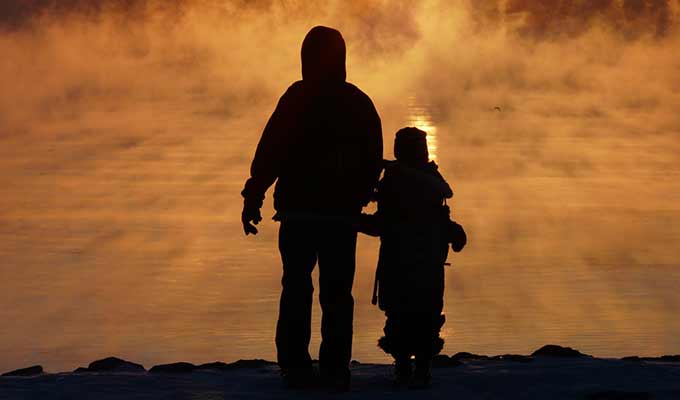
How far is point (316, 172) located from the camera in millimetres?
11781

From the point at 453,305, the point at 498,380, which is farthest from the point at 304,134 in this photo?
the point at 453,305

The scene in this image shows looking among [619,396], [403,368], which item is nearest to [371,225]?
[403,368]

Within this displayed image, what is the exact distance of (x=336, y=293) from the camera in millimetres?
11812

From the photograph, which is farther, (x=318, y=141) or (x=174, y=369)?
(x=174, y=369)

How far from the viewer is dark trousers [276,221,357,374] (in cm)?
1175

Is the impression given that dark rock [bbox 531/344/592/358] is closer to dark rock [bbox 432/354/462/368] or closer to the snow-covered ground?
the snow-covered ground

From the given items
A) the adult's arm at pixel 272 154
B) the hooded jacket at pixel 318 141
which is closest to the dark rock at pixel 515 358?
the hooded jacket at pixel 318 141

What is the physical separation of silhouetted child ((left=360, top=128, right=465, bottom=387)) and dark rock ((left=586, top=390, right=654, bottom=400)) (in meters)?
1.19

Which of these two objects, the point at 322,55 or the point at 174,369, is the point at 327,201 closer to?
the point at 322,55

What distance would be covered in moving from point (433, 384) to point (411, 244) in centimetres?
95

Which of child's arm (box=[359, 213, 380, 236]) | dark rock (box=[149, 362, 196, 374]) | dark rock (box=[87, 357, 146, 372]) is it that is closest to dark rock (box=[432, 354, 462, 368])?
child's arm (box=[359, 213, 380, 236])

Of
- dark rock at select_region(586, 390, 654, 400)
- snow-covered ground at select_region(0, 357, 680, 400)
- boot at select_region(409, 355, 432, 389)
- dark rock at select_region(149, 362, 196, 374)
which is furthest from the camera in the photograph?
dark rock at select_region(149, 362, 196, 374)

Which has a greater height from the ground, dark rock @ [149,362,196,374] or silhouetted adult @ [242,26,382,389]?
silhouetted adult @ [242,26,382,389]

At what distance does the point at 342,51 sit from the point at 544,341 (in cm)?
802
